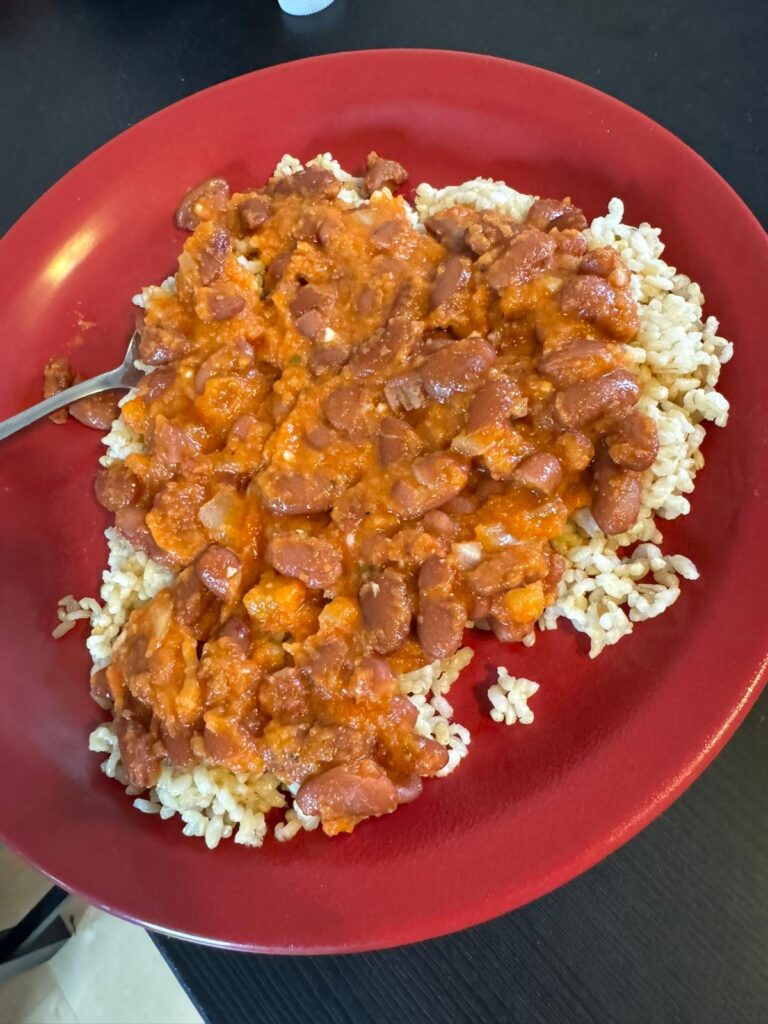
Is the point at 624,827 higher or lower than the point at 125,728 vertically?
lower

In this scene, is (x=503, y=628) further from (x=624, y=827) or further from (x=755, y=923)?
(x=755, y=923)

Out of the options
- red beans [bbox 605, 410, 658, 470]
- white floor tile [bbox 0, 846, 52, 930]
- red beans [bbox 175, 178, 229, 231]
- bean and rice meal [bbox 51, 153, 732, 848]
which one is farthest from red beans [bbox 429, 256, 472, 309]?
white floor tile [bbox 0, 846, 52, 930]

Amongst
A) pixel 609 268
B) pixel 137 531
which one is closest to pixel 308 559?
pixel 137 531

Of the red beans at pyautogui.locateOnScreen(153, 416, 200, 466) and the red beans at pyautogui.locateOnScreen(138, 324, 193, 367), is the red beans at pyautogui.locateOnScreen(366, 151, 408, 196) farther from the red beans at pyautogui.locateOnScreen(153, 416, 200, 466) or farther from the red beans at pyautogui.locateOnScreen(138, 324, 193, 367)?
the red beans at pyautogui.locateOnScreen(153, 416, 200, 466)

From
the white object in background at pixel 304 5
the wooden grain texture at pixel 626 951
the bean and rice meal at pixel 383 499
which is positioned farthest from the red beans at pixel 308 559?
the white object in background at pixel 304 5

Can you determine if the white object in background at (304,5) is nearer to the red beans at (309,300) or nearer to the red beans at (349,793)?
the red beans at (309,300)

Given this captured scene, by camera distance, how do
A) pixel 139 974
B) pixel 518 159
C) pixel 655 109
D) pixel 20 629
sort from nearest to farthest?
pixel 20 629 < pixel 518 159 < pixel 655 109 < pixel 139 974

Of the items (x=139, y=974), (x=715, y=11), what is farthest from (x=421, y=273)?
(x=139, y=974)
